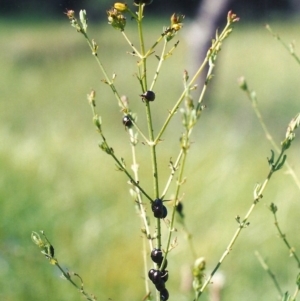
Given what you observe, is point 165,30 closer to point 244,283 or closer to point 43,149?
point 244,283

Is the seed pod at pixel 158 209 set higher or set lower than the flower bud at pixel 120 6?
lower

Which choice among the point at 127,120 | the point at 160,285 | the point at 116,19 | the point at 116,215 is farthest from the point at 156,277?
the point at 116,215

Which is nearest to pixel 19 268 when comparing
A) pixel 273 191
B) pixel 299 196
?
pixel 299 196

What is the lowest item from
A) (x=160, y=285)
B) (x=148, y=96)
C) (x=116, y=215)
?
(x=160, y=285)

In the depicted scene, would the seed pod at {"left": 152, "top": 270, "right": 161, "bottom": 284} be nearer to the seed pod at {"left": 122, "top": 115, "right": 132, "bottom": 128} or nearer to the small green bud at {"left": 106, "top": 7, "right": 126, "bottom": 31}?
the seed pod at {"left": 122, "top": 115, "right": 132, "bottom": 128}

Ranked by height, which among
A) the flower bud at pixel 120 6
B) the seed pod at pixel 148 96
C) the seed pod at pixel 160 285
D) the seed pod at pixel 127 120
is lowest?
the seed pod at pixel 160 285

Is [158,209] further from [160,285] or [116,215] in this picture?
[116,215]

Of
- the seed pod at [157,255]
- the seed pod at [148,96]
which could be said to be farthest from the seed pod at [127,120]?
the seed pod at [157,255]

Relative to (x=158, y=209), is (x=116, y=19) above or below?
above

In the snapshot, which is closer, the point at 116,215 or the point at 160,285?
the point at 160,285

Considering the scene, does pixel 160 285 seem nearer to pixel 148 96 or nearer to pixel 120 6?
pixel 148 96

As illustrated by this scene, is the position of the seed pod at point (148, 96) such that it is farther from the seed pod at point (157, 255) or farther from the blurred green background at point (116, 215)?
the seed pod at point (157, 255)

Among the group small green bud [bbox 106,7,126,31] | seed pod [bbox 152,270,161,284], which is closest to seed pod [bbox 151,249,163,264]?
seed pod [bbox 152,270,161,284]
